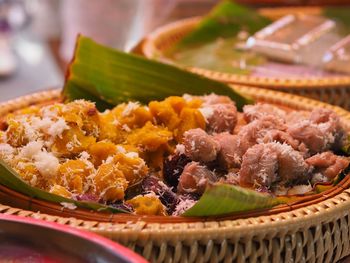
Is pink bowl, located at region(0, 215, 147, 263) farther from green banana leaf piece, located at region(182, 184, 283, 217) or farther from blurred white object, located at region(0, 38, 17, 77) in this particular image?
blurred white object, located at region(0, 38, 17, 77)

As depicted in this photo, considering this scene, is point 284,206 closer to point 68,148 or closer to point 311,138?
point 311,138

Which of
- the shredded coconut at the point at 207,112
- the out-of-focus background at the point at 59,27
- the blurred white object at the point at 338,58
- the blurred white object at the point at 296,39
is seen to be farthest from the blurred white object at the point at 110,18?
the shredded coconut at the point at 207,112

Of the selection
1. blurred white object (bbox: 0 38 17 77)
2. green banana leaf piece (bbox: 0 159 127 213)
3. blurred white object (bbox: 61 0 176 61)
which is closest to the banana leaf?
green banana leaf piece (bbox: 0 159 127 213)

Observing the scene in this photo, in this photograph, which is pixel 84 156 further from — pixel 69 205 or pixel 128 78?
pixel 128 78

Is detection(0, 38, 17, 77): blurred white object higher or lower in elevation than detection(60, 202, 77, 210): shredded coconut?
lower

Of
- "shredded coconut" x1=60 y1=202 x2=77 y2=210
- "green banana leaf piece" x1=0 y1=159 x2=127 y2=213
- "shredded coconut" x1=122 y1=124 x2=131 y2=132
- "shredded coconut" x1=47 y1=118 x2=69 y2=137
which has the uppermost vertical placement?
"shredded coconut" x1=47 y1=118 x2=69 y2=137
